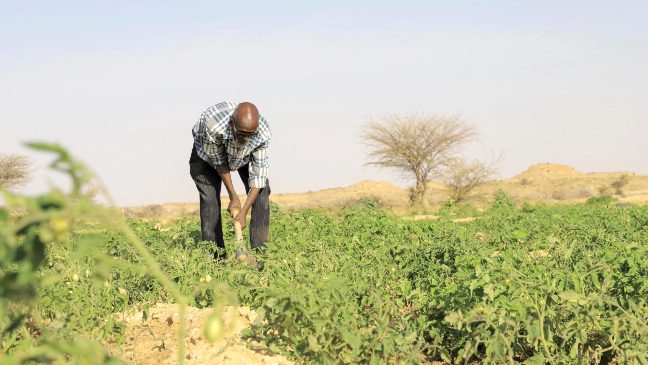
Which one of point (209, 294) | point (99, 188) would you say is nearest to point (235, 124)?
point (209, 294)

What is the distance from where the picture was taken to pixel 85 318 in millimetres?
3895

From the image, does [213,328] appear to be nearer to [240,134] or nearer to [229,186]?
[240,134]

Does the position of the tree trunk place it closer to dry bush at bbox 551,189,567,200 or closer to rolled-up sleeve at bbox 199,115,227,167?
dry bush at bbox 551,189,567,200

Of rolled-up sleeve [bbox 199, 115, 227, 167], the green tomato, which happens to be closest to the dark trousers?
rolled-up sleeve [bbox 199, 115, 227, 167]

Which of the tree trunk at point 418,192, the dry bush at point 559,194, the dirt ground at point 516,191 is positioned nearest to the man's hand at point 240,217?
the tree trunk at point 418,192

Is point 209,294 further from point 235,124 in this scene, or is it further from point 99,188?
point 99,188

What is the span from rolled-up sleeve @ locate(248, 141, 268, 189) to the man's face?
231 mm

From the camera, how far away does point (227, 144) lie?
632cm

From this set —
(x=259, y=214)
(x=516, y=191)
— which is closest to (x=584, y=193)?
(x=516, y=191)

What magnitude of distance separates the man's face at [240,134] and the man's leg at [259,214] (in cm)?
53

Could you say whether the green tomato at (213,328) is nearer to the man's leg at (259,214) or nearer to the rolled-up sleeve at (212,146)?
the rolled-up sleeve at (212,146)

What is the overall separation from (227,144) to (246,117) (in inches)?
19.5

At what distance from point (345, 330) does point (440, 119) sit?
1055 inches

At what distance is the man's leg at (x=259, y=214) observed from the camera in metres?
6.74
